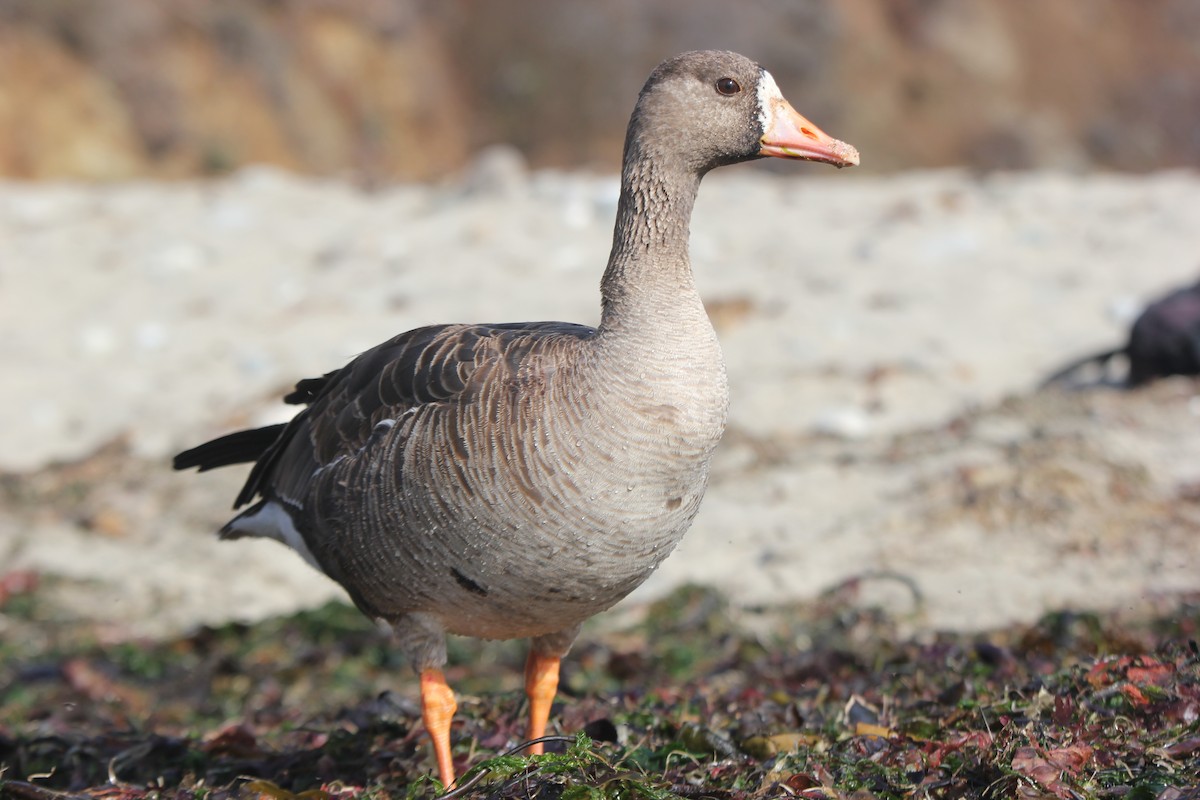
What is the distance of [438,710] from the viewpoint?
15.4ft

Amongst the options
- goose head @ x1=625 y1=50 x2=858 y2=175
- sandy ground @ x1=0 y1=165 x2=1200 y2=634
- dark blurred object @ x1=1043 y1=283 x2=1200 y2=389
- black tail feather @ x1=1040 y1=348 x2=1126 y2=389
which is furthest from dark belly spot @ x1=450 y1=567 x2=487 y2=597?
black tail feather @ x1=1040 y1=348 x2=1126 y2=389

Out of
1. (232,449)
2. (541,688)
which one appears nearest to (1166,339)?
(541,688)

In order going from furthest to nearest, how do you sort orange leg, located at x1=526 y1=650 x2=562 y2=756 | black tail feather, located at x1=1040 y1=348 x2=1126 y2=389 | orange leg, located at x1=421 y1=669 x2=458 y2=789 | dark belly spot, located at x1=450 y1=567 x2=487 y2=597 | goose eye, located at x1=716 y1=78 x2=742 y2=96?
black tail feather, located at x1=1040 y1=348 x2=1126 y2=389, orange leg, located at x1=526 y1=650 x2=562 y2=756, orange leg, located at x1=421 y1=669 x2=458 y2=789, goose eye, located at x1=716 y1=78 x2=742 y2=96, dark belly spot, located at x1=450 y1=567 x2=487 y2=597

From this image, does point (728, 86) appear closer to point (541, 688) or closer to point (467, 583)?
point (467, 583)

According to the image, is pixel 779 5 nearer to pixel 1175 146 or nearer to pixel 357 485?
pixel 1175 146

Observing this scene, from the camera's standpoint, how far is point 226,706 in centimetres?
670

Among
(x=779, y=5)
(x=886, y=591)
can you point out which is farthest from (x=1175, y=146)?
(x=886, y=591)

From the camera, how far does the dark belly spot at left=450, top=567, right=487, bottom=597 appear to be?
438 cm

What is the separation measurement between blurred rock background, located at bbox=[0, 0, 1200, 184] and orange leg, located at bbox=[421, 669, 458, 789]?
1900cm

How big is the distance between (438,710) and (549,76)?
25.8 meters

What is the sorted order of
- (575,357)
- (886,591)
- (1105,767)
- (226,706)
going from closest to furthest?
1. (1105,767)
2. (575,357)
3. (226,706)
4. (886,591)

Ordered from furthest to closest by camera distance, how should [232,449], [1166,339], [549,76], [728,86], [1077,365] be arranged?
[549,76]
[1077,365]
[1166,339]
[232,449]
[728,86]

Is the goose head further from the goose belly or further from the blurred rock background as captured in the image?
the blurred rock background

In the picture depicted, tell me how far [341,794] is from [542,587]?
0.98 m
